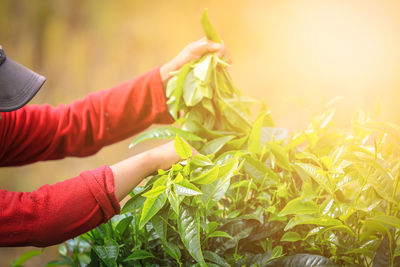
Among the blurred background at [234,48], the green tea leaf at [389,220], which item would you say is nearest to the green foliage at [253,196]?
the green tea leaf at [389,220]

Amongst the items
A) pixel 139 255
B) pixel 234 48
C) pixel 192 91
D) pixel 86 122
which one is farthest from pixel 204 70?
pixel 234 48

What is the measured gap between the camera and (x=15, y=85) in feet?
2.08

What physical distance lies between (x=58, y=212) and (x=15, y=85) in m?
0.26

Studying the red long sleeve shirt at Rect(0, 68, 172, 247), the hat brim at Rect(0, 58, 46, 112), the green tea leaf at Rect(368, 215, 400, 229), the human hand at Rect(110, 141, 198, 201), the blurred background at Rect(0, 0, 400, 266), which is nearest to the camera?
the green tea leaf at Rect(368, 215, 400, 229)

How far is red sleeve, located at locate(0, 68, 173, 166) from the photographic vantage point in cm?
79

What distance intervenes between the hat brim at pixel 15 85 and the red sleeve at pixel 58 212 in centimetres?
17

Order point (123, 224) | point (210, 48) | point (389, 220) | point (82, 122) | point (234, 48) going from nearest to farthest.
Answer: point (389, 220)
point (123, 224)
point (210, 48)
point (82, 122)
point (234, 48)

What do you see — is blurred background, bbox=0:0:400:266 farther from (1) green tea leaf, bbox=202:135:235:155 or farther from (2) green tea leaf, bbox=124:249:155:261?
(2) green tea leaf, bbox=124:249:155:261

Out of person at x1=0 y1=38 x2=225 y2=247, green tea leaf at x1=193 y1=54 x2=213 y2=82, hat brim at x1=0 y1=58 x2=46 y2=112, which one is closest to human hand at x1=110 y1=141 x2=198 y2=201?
person at x1=0 y1=38 x2=225 y2=247

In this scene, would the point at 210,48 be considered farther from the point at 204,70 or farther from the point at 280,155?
the point at 280,155

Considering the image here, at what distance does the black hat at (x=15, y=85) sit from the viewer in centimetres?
61

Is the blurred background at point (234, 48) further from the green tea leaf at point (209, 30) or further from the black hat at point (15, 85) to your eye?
the black hat at point (15, 85)

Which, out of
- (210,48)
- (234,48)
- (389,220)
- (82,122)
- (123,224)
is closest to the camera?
(389,220)

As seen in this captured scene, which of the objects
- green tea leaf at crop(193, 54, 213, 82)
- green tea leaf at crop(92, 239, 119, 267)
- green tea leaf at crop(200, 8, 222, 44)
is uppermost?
green tea leaf at crop(200, 8, 222, 44)
